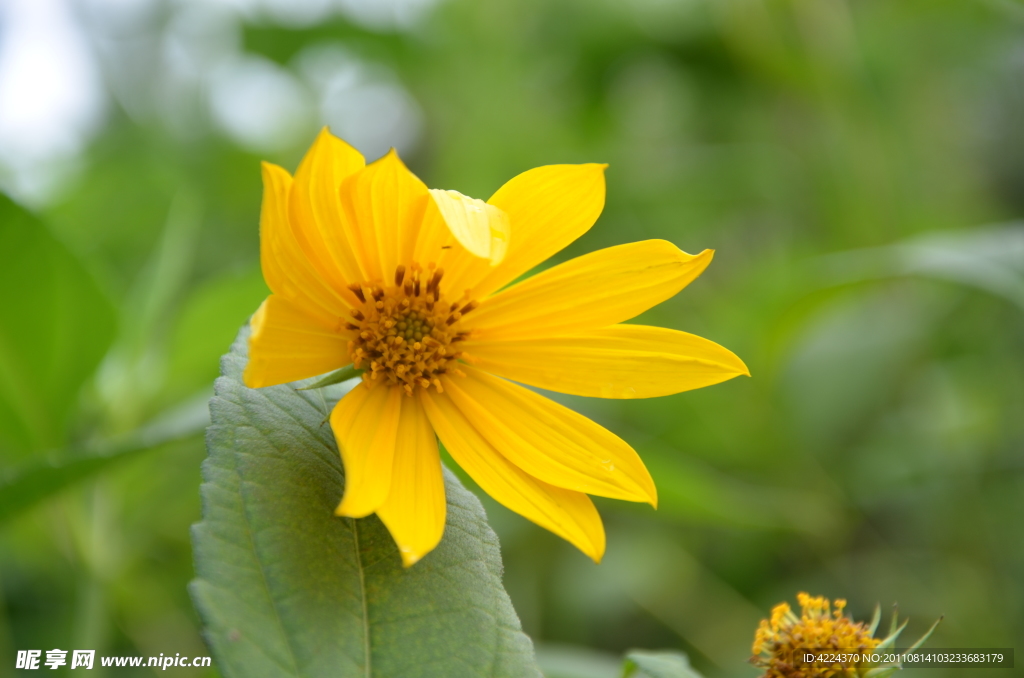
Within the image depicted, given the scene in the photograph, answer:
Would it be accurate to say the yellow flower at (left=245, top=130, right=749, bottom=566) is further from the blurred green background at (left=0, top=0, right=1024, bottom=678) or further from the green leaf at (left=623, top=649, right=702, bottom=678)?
the blurred green background at (left=0, top=0, right=1024, bottom=678)

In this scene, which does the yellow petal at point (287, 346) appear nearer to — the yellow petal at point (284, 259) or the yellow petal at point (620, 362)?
the yellow petal at point (284, 259)

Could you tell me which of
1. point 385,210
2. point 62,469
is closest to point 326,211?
point 385,210

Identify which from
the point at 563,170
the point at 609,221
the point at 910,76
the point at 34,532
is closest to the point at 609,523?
the point at 609,221

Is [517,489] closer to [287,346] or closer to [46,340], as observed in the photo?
[287,346]

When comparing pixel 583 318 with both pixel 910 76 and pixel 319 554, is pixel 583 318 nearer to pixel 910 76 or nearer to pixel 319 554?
pixel 319 554

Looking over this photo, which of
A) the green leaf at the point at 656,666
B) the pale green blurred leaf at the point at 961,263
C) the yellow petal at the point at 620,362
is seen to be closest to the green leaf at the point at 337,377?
the yellow petal at the point at 620,362

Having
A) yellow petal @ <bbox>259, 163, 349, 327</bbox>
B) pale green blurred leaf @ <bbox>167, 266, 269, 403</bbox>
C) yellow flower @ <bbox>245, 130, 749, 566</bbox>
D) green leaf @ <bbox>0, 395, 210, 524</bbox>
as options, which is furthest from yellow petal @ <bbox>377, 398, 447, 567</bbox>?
pale green blurred leaf @ <bbox>167, 266, 269, 403</bbox>
